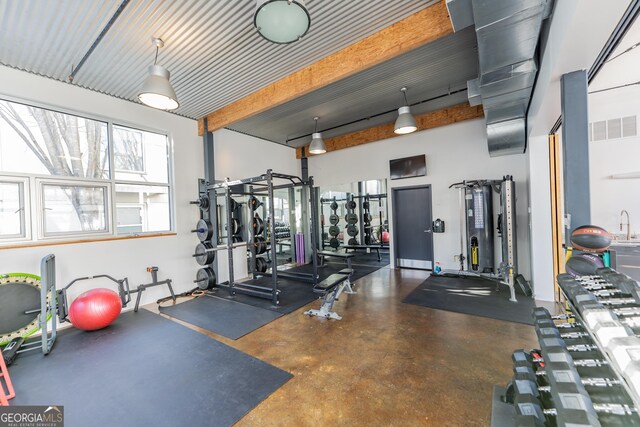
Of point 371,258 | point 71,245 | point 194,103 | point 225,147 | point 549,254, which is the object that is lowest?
point 371,258

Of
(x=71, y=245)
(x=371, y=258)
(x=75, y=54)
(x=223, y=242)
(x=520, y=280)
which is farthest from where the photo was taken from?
(x=371, y=258)

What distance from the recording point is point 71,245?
3.64 m

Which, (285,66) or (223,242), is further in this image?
(223,242)

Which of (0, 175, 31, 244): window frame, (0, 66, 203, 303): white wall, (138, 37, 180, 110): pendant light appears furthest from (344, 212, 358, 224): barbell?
(0, 175, 31, 244): window frame

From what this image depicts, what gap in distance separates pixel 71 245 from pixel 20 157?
4.27ft

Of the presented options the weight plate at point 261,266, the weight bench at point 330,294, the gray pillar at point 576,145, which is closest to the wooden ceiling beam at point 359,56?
the gray pillar at point 576,145

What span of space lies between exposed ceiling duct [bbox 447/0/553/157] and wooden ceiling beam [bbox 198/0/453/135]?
1.69ft

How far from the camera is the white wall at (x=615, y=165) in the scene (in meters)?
5.77

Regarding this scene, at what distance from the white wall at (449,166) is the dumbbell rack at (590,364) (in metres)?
4.05

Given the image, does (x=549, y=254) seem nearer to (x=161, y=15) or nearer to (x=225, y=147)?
(x=161, y=15)

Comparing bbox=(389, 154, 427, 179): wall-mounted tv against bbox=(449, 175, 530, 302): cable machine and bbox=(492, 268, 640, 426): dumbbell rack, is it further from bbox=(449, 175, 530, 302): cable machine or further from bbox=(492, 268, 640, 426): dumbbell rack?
bbox=(492, 268, 640, 426): dumbbell rack

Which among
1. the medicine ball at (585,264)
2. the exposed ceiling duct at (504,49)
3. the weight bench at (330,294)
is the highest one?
the exposed ceiling duct at (504,49)

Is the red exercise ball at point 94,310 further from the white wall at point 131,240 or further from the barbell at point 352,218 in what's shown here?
the barbell at point 352,218

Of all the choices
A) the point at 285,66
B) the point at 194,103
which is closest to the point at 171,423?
the point at 285,66
